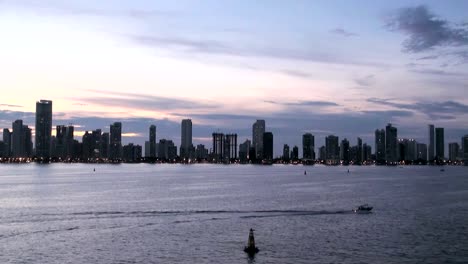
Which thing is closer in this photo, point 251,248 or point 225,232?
point 251,248

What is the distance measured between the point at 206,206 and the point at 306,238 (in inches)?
1453

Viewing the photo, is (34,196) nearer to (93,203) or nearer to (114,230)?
(93,203)

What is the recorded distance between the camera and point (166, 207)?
317ft

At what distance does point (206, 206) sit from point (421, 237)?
140ft

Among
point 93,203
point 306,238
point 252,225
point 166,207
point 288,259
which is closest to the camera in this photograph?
point 288,259

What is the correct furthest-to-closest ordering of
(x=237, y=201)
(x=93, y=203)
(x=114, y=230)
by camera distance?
(x=237, y=201) < (x=93, y=203) < (x=114, y=230)

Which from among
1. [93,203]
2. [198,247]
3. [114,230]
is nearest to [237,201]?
[93,203]

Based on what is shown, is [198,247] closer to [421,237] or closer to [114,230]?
[114,230]

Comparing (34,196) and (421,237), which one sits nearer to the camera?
(421,237)

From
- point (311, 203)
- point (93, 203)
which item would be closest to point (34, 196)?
point (93, 203)

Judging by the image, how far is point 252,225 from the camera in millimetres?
74562

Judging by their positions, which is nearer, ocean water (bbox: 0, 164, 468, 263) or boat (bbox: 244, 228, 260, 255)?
ocean water (bbox: 0, 164, 468, 263)

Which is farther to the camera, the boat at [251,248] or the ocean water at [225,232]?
the boat at [251,248]

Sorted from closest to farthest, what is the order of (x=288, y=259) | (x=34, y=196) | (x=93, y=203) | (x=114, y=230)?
1. (x=288, y=259)
2. (x=114, y=230)
3. (x=93, y=203)
4. (x=34, y=196)
